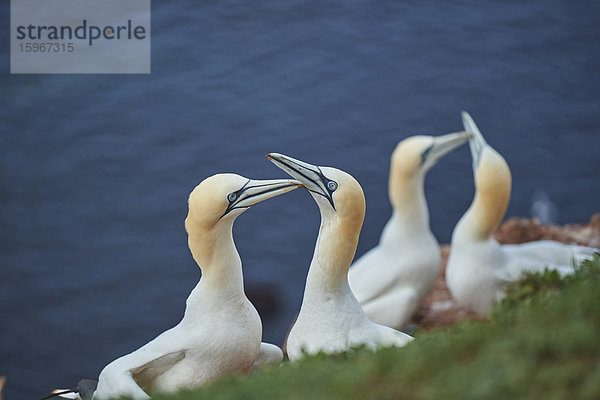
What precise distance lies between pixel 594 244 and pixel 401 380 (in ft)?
16.4

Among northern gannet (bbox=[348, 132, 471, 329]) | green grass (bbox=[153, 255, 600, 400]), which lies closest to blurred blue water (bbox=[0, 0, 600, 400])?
northern gannet (bbox=[348, 132, 471, 329])

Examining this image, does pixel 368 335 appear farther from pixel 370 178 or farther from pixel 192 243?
pixel 370 178

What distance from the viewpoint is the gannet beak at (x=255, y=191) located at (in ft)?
9.12

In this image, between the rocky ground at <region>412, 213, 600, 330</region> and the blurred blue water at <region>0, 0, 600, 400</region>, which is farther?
the blurred blue water at <region>0, 0, 600, 400</region>

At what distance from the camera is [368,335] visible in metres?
2.85

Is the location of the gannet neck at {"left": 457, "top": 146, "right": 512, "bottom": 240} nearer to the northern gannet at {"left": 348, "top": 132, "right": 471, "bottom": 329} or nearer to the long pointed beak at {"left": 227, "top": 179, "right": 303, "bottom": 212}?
the northern gannet at {"left": 348, "top": 132, "right": 471, "bottom": 329}

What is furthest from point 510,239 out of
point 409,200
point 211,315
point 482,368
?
point 482,368

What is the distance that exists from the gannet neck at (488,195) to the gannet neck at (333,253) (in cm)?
194

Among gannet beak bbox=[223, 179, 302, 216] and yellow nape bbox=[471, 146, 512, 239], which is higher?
gannet beak bbox=[223, 179, 302, 216]

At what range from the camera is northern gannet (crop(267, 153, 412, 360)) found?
279cm

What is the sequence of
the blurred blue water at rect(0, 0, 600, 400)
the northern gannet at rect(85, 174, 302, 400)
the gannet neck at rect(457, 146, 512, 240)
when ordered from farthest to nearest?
the blurred blue water at rect(0, 0, 600, 400) → the gannet neck at rect(457, 146, 512, 240) → the northern gannet at rect(85, 174, 302, 400)

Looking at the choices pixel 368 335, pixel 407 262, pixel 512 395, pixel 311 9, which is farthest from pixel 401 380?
pixel 311 9

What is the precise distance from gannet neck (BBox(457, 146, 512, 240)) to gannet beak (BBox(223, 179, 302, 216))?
209 cm

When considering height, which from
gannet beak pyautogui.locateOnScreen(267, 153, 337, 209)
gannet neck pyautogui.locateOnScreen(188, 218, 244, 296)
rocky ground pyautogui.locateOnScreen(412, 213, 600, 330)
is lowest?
rocky ground pyautogui.locateOnScreen(412, 213, 600, 330)
